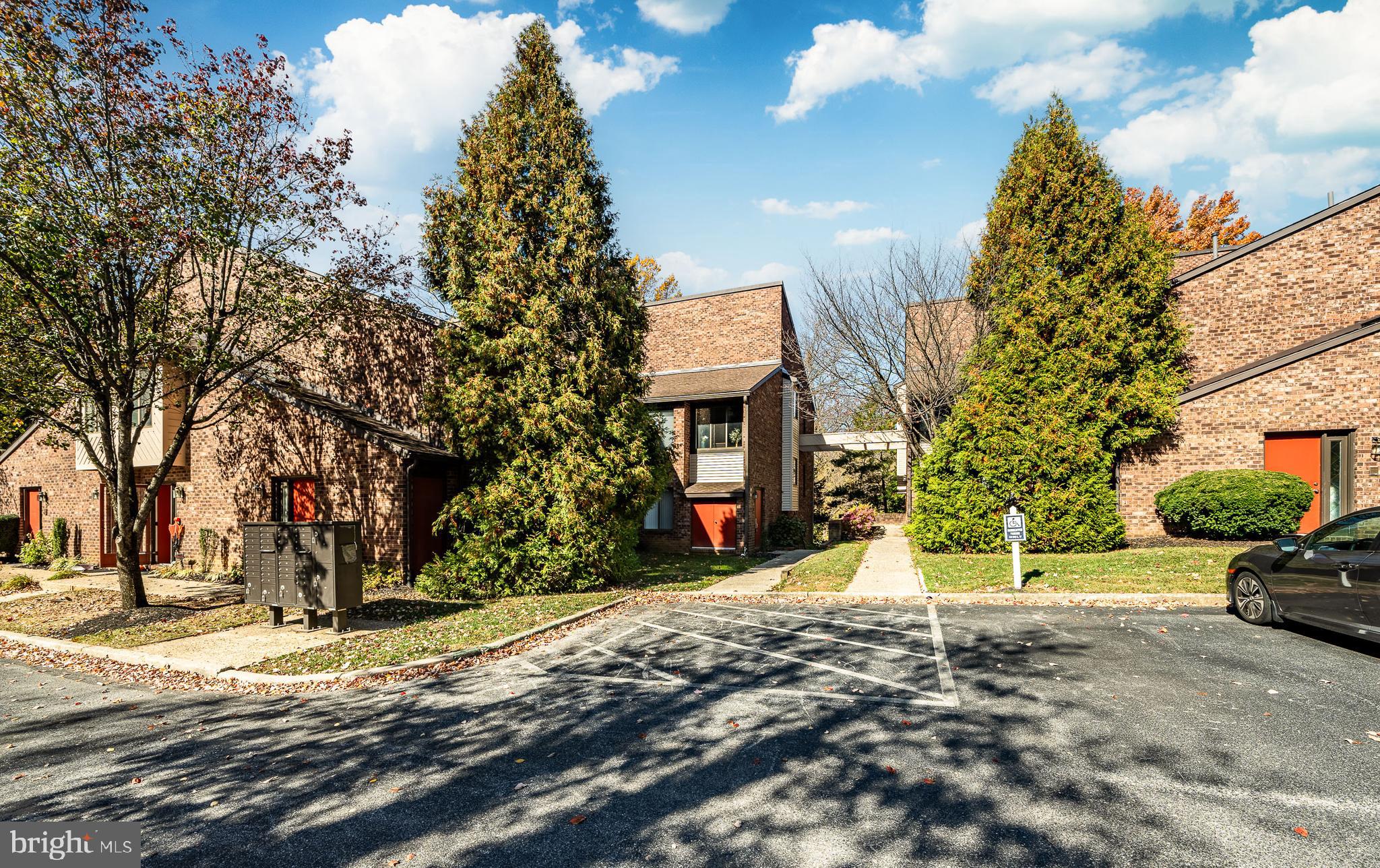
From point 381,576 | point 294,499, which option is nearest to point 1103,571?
point 381,576

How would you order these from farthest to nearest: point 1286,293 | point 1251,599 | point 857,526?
point 857,526
point 1286,293
point 1251,599

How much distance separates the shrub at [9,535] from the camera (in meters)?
19.6

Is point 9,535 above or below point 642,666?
above

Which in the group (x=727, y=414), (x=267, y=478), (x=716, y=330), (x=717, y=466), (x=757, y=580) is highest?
(x=716, y=330)

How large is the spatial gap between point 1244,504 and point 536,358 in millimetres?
15550

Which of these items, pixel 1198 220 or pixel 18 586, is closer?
pixel 18 586

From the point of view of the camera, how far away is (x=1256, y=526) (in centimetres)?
1441

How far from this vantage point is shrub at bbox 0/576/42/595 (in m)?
14.6

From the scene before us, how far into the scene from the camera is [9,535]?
19781 millimetres

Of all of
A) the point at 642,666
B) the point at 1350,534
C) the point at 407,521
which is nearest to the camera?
the point at 1350,534

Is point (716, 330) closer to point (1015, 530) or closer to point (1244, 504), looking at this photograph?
point (1015, 530)

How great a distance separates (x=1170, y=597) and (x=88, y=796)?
13461 mm

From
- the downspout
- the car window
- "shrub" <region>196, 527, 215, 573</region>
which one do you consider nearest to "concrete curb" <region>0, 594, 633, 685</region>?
the downspout

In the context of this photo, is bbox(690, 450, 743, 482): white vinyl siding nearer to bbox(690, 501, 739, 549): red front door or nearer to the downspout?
bbox(690, 501, 739, 549): red front door
